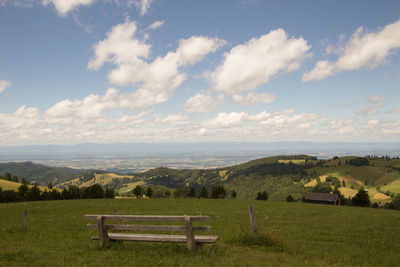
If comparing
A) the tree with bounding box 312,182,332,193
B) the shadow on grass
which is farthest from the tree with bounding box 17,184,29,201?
the tree with bounding box 312,182,332,193

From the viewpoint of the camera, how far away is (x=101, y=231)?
10070mm

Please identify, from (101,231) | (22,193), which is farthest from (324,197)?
(22,193)

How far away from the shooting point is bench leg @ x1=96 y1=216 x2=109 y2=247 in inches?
390

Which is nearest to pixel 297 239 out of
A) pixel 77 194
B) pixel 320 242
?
pixel 320 242

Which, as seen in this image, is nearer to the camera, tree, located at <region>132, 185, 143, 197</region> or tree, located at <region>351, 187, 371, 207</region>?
tree, located at <region>351, 187, 371, 207</region>

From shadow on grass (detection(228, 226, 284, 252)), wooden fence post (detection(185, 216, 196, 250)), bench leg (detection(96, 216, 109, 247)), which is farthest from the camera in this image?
shadow on grass (detection(228, 226, 284, 252))

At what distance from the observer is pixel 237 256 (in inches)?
350

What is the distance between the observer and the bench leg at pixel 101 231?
390 inches

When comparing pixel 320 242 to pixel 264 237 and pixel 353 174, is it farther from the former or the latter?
pixel 353 174

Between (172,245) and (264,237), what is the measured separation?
14.3 feet

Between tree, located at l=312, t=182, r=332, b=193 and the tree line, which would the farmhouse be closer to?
the tree line

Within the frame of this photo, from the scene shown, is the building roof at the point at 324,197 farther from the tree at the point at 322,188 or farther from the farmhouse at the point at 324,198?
the tree at the point at 322,188

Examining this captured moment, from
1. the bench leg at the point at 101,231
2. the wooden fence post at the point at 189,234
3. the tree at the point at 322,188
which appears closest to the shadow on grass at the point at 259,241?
the wooden fence post at the point at 189,234

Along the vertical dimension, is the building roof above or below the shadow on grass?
below
